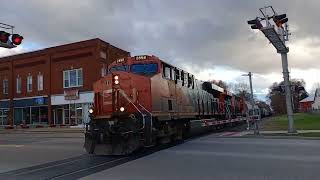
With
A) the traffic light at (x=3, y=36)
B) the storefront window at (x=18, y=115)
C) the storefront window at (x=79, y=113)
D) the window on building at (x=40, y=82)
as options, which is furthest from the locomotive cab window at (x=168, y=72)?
the storefront window at (x=18, y=115)

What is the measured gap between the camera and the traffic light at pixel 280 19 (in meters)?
26.5

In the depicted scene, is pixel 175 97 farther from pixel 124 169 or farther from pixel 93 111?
pixel 124 169

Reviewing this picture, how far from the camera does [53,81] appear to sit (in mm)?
53750

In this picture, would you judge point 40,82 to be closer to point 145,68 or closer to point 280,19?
point 280,19

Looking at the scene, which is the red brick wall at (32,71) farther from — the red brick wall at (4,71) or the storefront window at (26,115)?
the storefront window at (26,115)

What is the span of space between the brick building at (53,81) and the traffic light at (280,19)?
2648cm

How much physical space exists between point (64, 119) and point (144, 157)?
38.5 meters

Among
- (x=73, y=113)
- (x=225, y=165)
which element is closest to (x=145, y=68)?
(x=225, y=165)

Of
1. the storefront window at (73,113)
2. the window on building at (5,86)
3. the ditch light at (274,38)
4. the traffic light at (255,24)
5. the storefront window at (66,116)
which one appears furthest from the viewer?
the window on building at (5,86)

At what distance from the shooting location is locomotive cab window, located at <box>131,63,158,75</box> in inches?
758

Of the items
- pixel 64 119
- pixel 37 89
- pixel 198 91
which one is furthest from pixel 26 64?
pixel 198 91

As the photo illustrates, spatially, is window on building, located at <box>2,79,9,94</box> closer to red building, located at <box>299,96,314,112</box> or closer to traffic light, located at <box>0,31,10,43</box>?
traffic light, located at <box>0,31,10,43</box>

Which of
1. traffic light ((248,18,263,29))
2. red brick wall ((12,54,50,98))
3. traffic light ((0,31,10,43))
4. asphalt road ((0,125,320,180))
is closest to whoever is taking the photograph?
asphalt road ((0,125,320,180))

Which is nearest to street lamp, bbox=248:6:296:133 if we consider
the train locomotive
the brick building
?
the train locomotive
